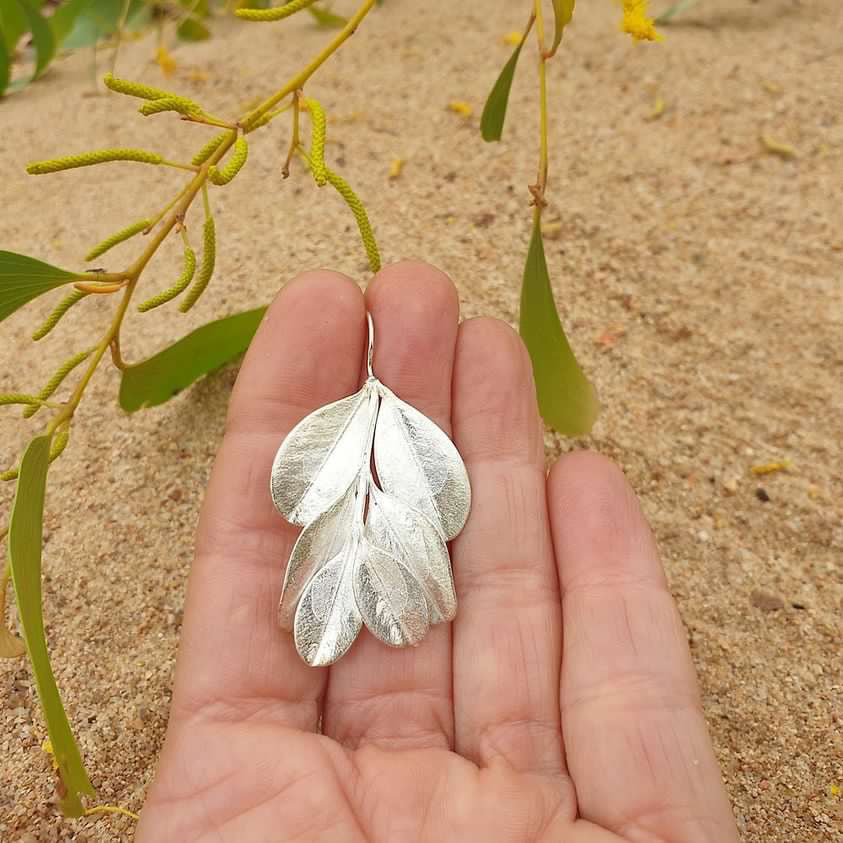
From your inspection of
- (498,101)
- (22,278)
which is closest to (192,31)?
(498,101)

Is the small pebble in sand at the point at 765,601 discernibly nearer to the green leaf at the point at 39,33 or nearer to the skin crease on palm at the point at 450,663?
the skin crease on palm at the point at 450,663

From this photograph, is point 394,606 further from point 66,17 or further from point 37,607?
point 66,17

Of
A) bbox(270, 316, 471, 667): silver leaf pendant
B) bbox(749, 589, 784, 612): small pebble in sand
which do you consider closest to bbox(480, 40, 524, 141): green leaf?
bbox(270, 316, 471, 667): silver leaf pendant

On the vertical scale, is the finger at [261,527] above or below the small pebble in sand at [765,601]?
above

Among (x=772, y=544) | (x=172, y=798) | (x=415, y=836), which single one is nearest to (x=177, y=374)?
(x=172, y=798)

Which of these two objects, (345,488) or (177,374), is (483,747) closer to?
(345,488)

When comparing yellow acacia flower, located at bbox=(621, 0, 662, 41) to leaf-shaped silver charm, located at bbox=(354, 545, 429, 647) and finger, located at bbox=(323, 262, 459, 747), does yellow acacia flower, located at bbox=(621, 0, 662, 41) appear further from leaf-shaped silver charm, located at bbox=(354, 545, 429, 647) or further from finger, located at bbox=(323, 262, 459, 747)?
leaf-shaped silver charm, located at bbox=(354, 545, 429, 647)

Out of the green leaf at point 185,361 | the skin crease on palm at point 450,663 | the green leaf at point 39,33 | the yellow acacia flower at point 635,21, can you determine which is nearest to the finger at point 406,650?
the skin crease on palm at point 450,663
